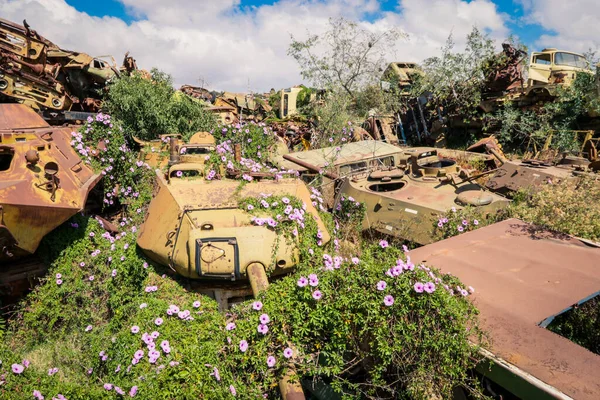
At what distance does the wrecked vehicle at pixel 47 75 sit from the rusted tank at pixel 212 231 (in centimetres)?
754

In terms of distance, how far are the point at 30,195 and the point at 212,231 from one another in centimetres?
232

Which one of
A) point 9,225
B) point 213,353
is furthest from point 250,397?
point 9,225

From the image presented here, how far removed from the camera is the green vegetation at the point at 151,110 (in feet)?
34.0

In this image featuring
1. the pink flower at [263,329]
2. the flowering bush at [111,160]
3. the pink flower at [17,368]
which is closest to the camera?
the pink flower at [263,329]

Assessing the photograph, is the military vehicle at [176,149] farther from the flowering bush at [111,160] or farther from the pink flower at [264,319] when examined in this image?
the pink flower at [264,319]

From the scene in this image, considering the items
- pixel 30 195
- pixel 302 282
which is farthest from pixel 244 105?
pixel 302 282

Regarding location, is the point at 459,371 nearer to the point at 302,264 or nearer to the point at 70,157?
the point at 302,264

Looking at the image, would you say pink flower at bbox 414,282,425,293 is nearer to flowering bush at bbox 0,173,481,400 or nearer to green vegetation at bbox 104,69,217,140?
flowering bush at bbox 0,173,481,400

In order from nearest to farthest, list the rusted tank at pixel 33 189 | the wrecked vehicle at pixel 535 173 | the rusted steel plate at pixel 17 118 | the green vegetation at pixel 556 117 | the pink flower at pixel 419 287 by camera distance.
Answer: the pink flower at pixel 419 287 < the rusted tank at pixel 33 189 < the rusted steel plate at pixel 17 118 < the wrecked vehicle at pixel 535 173 < the green vegetation at pixel 556 117

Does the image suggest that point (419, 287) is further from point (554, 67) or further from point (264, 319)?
point (554, 67)

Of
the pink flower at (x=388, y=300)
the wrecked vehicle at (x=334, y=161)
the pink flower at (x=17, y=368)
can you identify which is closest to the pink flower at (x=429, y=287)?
the pink flower at (x=388, y=300)

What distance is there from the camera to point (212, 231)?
14.8 feet

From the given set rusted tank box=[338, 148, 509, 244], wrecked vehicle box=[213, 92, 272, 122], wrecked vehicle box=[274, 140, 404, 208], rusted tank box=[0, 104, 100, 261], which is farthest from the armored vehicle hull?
wrecked vehicle box=[213, 92, 272, 122]

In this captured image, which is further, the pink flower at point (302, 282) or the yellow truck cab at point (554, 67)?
the yellow truck cab at point (554, 67)
